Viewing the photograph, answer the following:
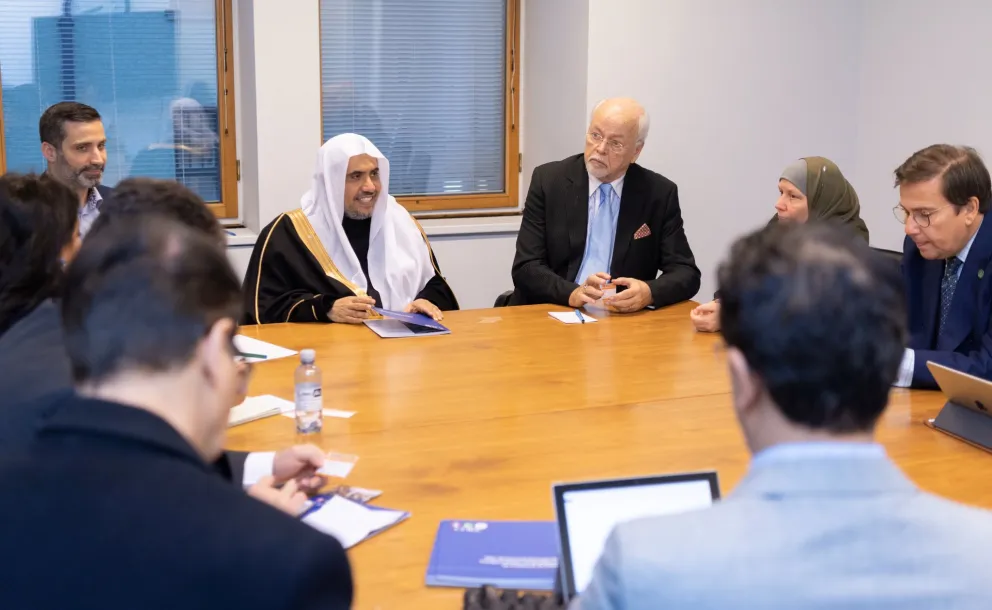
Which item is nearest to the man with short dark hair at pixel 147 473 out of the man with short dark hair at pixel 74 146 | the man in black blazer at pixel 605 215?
the man in black blazer at pixel 605 215

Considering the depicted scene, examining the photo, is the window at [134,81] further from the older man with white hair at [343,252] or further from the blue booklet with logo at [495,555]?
the blue booklet with logo at [495,555]

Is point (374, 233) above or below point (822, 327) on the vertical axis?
below

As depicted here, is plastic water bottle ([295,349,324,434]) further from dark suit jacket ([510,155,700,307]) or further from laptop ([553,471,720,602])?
dark suit jacket ([510,155,700,307])

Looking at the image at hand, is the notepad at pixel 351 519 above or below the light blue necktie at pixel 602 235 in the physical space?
below

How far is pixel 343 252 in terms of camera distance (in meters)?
4.27

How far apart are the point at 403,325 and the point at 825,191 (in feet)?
5.83

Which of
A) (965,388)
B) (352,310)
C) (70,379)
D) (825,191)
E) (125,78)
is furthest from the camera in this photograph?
(125,78)

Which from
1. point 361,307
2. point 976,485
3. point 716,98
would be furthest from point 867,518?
point 716,98

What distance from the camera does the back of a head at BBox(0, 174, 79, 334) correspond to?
6.88 feet

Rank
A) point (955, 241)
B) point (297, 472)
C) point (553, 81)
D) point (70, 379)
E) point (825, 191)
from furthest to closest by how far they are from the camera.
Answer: point (553, 81)
point (825, 191)
point (955, 241)
point (297, 472)
point (70, 379)

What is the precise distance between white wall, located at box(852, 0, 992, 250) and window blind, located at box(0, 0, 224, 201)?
3724mm

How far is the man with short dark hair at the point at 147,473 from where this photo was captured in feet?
3.68

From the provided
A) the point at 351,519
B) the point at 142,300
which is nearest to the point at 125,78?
the point at 351,519

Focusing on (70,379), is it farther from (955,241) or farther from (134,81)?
(134,81)
